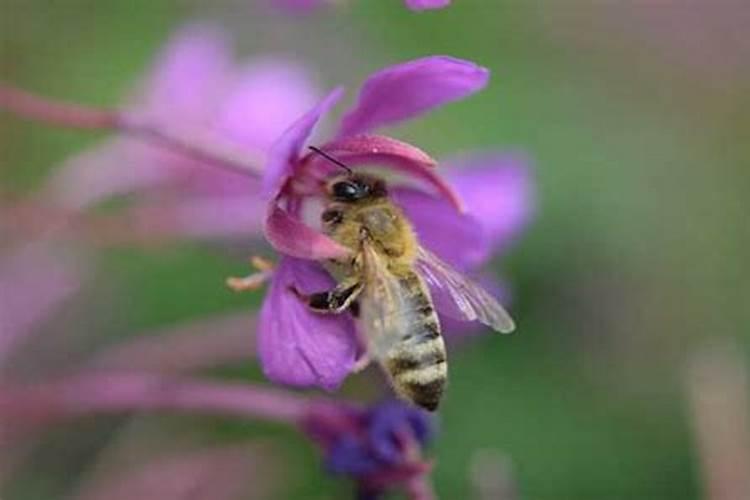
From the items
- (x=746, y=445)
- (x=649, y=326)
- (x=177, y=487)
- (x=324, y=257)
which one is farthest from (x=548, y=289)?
(x=324, y=257)

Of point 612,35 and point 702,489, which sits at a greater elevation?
point 612,35

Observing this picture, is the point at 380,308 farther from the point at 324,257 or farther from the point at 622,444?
the point at 622,444

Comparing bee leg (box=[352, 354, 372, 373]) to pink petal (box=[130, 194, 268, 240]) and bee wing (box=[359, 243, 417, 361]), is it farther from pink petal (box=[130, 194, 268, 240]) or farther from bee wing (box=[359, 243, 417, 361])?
pink petal (box=[130, 194, 268, 240])

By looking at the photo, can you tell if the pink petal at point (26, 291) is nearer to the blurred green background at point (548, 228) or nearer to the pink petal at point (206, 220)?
the pink petal at point (206, 220)

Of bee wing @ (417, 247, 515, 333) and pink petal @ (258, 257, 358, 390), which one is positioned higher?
bee wing @ (417, 247, 515, 333)

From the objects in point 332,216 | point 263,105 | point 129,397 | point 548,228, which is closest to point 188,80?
point 263,105

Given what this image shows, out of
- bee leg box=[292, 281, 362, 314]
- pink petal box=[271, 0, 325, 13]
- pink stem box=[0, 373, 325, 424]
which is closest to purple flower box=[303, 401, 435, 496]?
pink stem box=[0, 373, 325, 424]
